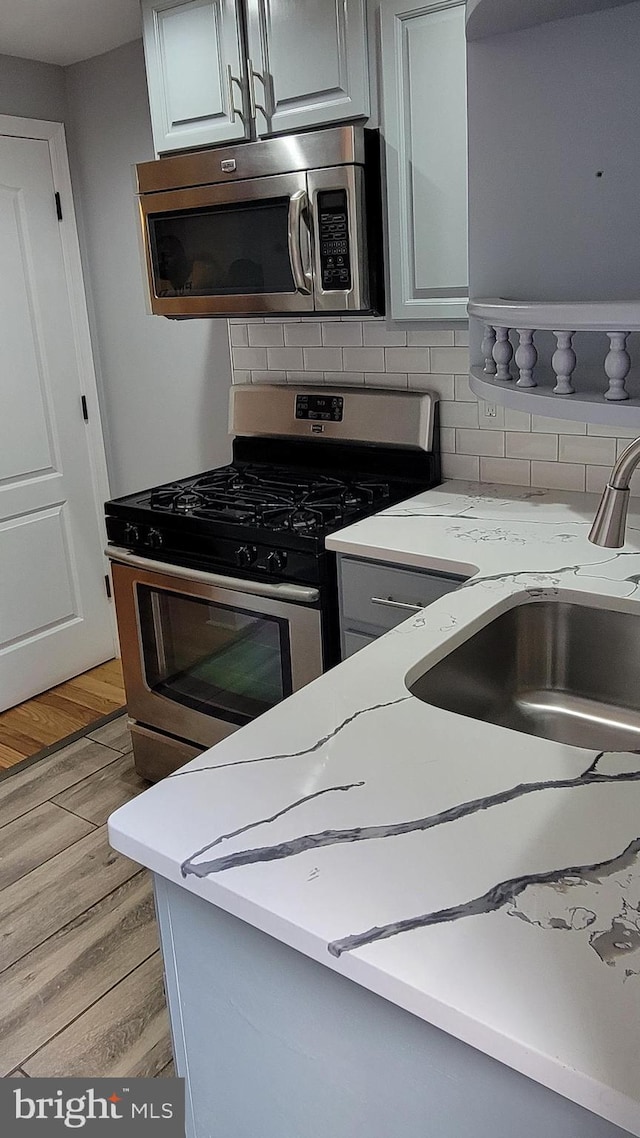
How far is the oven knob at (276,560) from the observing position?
221 cm

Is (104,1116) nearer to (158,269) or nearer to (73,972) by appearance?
(73,972)

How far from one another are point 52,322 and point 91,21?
1055 millimetres

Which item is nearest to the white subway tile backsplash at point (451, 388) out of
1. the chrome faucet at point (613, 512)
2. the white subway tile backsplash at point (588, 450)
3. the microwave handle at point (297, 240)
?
the white subway tile backsplash at point (588, 450)

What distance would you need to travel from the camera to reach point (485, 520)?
7.07 ft

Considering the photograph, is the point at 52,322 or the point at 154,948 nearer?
the point at 154,948

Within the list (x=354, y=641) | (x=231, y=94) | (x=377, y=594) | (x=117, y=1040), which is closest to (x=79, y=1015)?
(x=117, y=1040)

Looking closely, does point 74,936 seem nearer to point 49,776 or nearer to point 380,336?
point 49,776

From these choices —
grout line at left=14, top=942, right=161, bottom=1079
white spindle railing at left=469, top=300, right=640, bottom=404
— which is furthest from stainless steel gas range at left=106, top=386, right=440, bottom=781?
white spindle railing at left=469, top=300, right=640, bottom=404

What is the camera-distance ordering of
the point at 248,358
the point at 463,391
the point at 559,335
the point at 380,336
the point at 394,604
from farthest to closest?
the point at 248,358 → the point at 380,336 → the point at 463,391 → the point at 394,604 → the point at 559,335

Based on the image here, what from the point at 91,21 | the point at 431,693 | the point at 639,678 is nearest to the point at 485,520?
the point at 639,678

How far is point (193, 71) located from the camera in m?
2.33

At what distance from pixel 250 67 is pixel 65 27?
0.98 m

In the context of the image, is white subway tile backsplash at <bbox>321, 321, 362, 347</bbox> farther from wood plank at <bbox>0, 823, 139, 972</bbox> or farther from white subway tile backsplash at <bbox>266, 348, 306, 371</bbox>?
wood plank at <bbox>0, 823, 139, 972</bbox>

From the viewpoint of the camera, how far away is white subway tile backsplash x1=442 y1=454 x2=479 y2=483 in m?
2.54
